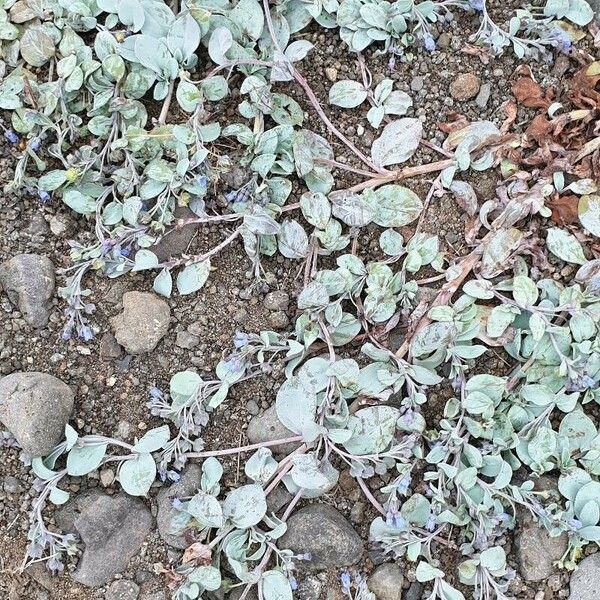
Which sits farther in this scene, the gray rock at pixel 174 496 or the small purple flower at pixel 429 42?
the small purple flower at pixel 429 42

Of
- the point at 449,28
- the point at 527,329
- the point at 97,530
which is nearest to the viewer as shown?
the point at 97,530

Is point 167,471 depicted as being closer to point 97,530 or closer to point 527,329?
point 97,530

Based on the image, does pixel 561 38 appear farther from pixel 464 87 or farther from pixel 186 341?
pixel 186 341

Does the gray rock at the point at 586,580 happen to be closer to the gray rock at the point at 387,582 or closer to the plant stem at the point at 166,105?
the gray rock at the point at 387,582

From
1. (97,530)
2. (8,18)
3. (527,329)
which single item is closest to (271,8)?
(8,18)

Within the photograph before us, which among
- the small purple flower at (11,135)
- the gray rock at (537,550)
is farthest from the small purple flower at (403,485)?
the small purple flower at (11,135)

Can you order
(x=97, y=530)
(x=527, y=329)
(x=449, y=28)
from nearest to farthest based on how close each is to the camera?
1. (x=97, y=530)
2. (x=527, y=329)
3. (x=449, y=28)

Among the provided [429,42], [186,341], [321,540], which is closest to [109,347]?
[186,341]
